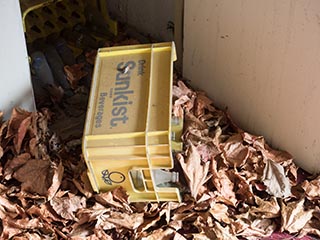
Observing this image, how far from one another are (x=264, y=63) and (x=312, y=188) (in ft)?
1.21

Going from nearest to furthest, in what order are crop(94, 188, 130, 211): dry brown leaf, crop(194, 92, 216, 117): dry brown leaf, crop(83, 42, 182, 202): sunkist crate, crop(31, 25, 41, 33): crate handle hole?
crop(83, 42, 182, 202): sunkist crate
crop(94, 188, 130, 211): dry brown leaf
crop(194, 92, 216, 117): dry brown leaf
crop(31, 25, 41, 33): crate handle hole

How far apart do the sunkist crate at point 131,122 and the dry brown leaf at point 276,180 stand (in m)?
0.26

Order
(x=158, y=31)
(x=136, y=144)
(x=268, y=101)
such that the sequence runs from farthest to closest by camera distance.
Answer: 1. (x=158, y=31)
2. (x=268, y=101)
3. (x=136, y=144)

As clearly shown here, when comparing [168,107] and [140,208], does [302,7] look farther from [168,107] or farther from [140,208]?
[140,208]

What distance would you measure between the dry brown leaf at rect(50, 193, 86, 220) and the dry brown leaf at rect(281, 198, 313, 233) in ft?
1.74

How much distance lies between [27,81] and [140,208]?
20.0 inches

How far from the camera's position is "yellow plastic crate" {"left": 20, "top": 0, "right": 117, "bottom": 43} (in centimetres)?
212

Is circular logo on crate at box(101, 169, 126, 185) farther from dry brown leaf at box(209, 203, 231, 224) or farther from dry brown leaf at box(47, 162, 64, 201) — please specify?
dry brown leaf at box(209, 203, 231, 224)

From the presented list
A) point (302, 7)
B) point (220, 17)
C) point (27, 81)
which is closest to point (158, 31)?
point (220, 17)

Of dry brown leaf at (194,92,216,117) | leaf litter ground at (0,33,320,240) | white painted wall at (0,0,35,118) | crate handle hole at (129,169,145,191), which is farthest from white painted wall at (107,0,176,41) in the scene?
crate handle hole at (129,169,145,191)

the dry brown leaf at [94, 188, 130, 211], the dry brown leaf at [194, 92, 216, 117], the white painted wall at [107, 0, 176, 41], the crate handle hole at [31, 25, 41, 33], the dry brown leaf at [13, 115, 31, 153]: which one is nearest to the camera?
the dry brown leaf at [94, 188, 130, 211]

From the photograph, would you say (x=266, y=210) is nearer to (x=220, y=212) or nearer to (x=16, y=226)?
(x=220, y=212)

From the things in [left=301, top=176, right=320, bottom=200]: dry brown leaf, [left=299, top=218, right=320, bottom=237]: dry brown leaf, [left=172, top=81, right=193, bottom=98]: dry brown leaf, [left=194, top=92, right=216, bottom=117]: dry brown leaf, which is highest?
[left=172, top=81, right=193, bottom=98]: dry brown leaf

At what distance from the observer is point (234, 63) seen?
1773mm
